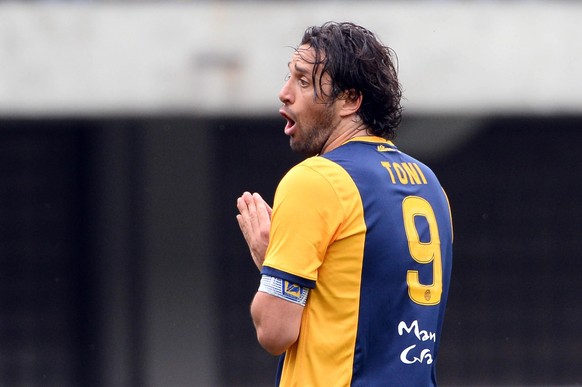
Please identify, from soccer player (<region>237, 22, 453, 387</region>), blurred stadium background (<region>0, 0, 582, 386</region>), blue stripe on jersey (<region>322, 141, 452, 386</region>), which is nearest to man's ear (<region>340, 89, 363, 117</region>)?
soccer player (<region>237, 22, 453, 387</region>)

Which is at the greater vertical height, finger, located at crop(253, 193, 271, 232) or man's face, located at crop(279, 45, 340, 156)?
man's face, located at crop(279, 45, 340, 156)

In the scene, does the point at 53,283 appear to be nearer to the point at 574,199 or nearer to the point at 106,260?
the point at 106,260

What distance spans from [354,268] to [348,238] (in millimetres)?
80

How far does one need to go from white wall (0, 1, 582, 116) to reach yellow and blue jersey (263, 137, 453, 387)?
212 inches

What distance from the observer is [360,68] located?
2.71 metres

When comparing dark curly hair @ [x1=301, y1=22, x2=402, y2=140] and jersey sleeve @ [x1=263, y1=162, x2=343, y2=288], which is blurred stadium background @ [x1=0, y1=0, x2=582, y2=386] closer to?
dark curly hair @ [x1=301, y1=22, x2=402, y2=140]

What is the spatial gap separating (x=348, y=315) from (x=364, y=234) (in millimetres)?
209

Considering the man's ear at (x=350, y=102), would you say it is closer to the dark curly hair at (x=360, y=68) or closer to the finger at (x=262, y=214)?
the dark curly hair at (x=360, y=68)

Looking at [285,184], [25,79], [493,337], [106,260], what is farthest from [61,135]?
[285,184]

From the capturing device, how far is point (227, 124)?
985 cm

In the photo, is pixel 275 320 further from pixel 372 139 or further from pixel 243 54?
pixel 243 54
